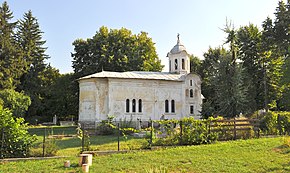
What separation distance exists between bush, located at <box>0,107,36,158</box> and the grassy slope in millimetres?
773

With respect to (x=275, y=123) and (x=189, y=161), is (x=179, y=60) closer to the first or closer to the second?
(x=275, y=123)

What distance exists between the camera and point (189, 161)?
1086 centimetres

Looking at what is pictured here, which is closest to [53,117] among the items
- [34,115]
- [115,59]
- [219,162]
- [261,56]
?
[34,115]

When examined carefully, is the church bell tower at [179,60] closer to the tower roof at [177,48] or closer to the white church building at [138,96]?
the tower roof at [177,48]

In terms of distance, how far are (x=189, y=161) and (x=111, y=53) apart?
31.9 metres

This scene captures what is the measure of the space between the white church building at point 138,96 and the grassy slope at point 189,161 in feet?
55.4

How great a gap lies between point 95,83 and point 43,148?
686 inches


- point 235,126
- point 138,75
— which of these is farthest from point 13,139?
point 138,75

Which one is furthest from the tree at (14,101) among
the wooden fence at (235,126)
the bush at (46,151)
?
the wooden fence at (235,126)

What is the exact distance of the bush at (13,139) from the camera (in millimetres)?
11391

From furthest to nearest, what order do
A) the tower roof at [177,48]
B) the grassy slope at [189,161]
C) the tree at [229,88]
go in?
the tower roof at [177,48] < the tree at [229,88] < the grassy slope at [189,161]

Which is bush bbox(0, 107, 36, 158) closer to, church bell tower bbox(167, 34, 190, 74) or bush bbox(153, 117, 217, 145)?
bush bbox(153, 117, 217, 145)

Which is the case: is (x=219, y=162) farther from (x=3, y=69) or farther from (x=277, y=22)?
(x=3, y=69)

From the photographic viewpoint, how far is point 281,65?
34500mm
